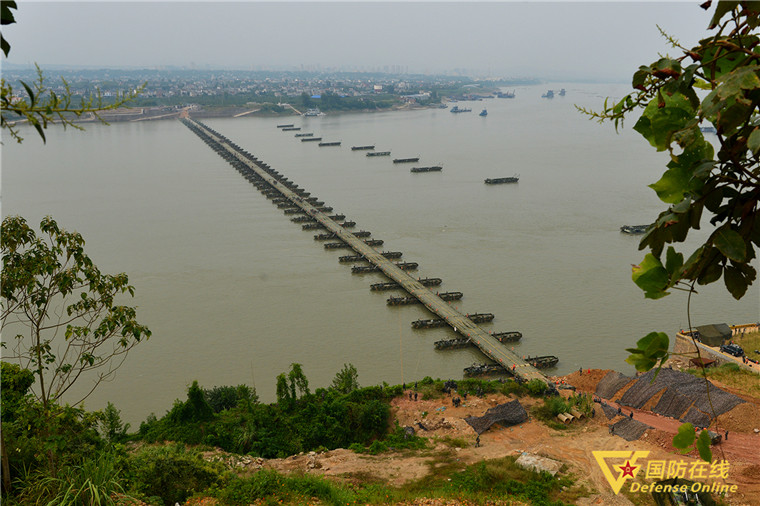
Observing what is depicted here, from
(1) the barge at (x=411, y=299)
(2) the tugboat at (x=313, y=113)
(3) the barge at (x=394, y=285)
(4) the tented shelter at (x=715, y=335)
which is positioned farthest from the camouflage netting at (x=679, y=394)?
(2) the tugboat at (x=313, y=113)

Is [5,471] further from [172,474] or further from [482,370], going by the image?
[482,370]

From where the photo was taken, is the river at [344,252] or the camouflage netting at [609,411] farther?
the river at [344,252]

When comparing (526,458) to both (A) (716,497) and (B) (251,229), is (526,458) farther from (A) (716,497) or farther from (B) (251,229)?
(B) (251,229)

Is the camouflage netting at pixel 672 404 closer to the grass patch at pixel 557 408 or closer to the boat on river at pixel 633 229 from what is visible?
the grass patch at pixel 557 408


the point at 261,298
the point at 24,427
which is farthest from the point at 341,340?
the point at 24,427

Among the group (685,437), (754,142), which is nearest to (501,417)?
(685,437)

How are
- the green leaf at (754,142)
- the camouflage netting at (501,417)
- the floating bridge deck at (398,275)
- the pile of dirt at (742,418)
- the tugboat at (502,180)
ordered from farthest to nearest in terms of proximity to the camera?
the tugboat at (502,180)
the floating bridge deck at (398,275)
the camouflage netting at (501,417)
the pile of dirt at (742,418)
the green leaf at (754,142)

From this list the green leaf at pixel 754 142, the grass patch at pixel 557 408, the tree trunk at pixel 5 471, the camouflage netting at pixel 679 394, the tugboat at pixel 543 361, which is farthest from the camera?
the tugboat at pixel 543 361
